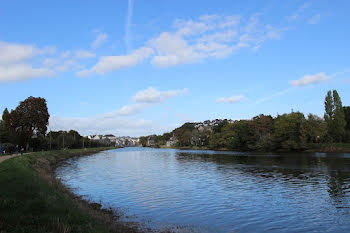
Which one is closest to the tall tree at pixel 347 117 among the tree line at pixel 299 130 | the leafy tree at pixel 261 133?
the tree line at pixel 299 130

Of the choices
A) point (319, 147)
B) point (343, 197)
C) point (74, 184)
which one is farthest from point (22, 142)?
point (319, 147)

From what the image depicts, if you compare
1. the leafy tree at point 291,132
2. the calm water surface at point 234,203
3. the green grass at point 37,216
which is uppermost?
the leafy tree at point 291,132

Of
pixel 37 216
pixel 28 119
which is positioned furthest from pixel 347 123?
pixel 37 216

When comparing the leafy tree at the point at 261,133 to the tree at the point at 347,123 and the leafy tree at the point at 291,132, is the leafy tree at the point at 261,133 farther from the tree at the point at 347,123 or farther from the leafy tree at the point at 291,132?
the tree at the point at 347,123

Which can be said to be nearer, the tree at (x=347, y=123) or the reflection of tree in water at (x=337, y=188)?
the reflection of tree in water at (x=337, y=188)

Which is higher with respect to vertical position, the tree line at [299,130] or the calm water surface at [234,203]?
the tree line at [299,130]

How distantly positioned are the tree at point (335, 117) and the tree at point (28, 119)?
93153 mm

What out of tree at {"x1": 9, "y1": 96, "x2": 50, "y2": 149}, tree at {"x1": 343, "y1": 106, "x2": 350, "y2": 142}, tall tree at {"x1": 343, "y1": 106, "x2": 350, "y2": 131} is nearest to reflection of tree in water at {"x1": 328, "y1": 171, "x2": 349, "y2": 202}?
tree at {"x1": 9, "y1": 96, "x2": 50, "y2": 149}

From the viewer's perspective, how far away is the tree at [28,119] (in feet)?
250

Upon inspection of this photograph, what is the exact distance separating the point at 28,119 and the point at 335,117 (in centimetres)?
9760

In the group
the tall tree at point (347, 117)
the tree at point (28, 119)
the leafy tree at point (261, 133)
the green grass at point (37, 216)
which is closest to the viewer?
the green grass at point (37, 216)

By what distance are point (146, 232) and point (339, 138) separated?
106989 mm

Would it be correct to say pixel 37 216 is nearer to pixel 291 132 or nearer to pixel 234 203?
pixel 234 203

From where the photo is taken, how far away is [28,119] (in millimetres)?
76188
